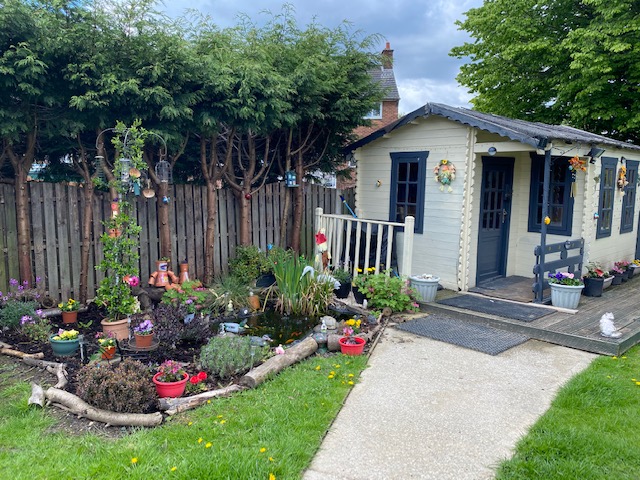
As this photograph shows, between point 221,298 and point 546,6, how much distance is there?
460 inches

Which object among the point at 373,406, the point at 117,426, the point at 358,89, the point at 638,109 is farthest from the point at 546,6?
the point at 117,426

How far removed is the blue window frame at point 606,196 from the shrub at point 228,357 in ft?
19.4

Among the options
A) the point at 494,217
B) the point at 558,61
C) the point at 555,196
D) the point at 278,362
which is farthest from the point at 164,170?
the point at 558,61

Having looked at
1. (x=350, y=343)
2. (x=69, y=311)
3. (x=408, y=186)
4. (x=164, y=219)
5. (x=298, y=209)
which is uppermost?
(x=408, y=186)

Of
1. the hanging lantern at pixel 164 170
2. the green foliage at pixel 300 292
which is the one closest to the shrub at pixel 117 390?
the green foliage at pixel 300 292

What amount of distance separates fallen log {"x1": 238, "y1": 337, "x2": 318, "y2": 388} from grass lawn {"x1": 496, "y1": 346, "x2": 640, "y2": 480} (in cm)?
187

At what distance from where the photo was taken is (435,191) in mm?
6996

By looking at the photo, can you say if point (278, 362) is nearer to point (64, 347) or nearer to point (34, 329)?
point (64, 347)

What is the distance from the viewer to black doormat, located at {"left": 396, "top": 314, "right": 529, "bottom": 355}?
16.0 feet

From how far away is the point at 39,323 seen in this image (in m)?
4.71

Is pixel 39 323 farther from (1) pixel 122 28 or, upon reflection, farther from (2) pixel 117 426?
(1) pixel 122 28

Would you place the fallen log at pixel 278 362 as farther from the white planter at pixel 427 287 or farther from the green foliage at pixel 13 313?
the green foliage at pixel 13 313

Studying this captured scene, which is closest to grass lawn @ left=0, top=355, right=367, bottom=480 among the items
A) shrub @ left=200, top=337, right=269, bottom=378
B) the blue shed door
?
shrub @ left=200, top=337, right=269, bottom=378

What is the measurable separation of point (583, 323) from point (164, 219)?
5.11 metres
